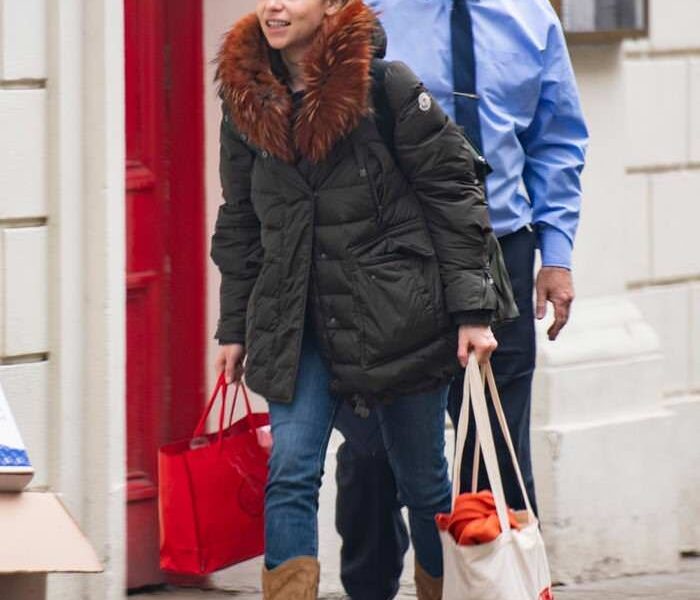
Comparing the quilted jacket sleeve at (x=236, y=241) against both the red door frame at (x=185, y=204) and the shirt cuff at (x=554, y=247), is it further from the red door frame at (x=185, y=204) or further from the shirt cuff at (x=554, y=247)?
the red door frame at (x=185, y=204)

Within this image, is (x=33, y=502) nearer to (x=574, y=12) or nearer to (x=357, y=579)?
(x=357, y=579)

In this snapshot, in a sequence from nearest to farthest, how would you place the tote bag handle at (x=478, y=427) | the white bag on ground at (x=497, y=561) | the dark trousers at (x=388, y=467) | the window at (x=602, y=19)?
the white bag on ground at (x=497, y=561), the tote bag handle at (x=478, y=427), the dark trousers at (x=388, y=467), the window at (x=602, y=19)

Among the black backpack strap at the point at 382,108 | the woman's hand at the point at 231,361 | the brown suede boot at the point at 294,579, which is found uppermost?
the black backpack strap at the point at 382,108

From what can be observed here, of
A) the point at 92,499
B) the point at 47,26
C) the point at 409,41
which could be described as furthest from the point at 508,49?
the point at 92,499

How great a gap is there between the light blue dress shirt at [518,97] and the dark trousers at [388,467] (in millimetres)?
95

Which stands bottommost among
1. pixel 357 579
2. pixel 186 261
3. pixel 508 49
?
pixel 357 579

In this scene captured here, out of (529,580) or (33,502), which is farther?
(529,580)

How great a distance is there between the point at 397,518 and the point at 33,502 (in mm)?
1921

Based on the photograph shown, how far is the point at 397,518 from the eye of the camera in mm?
6117

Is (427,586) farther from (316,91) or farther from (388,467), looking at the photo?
(316,91)

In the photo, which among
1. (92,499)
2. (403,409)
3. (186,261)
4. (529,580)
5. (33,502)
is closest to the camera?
(33,502)

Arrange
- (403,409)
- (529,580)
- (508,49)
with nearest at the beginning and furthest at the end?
(529,580), (403,409), (508,49)

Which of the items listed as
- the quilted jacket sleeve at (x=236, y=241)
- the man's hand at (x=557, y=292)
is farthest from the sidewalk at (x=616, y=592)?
the quilted jacket sleeve at (x=236, y=241)

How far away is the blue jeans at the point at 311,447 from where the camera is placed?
523 centimetres
